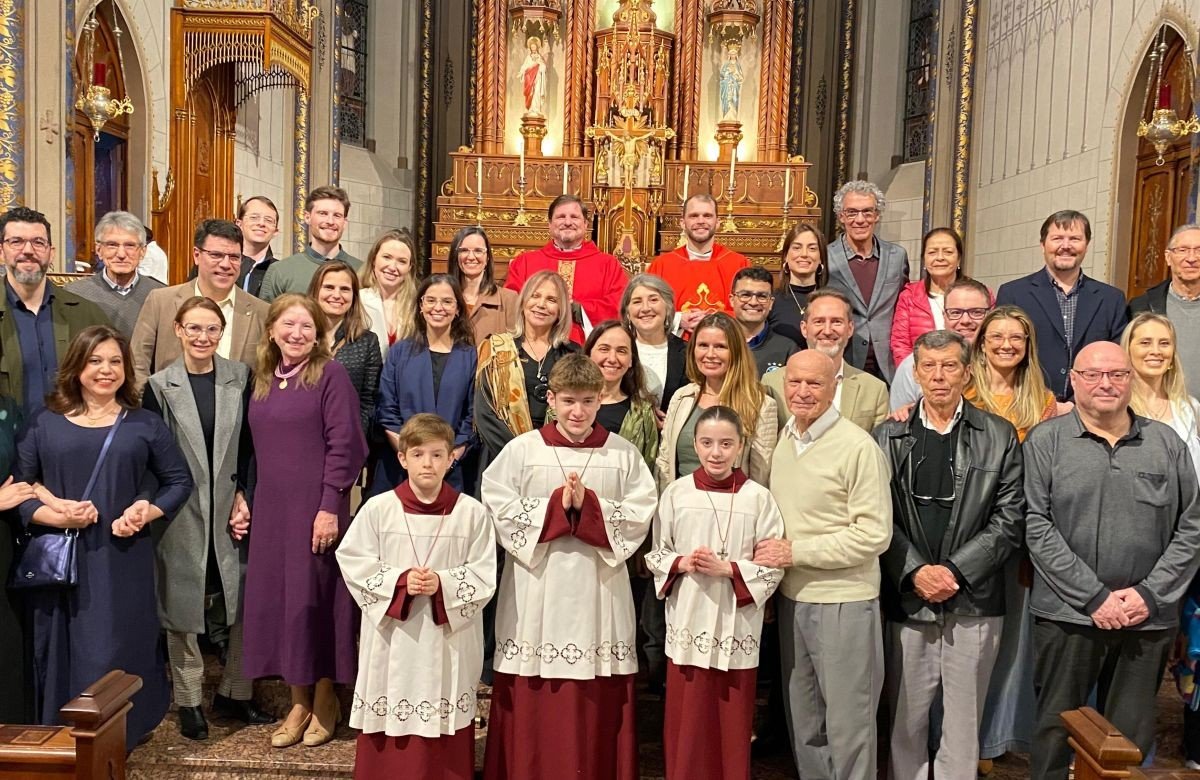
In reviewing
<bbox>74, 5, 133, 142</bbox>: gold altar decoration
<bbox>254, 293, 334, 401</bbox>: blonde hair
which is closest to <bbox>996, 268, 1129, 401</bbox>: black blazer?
<bbox>254, 293, 334, 401</bbox>: blonde hair

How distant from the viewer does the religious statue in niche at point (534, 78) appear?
36.4ft

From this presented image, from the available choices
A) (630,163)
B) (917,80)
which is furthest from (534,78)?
(917,80)

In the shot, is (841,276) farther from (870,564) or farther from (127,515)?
(127,515)

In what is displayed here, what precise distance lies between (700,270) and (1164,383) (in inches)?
80.0

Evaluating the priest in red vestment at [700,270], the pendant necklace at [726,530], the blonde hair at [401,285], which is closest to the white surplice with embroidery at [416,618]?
the pendant necklace at [726,530]

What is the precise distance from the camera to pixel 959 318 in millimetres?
3820

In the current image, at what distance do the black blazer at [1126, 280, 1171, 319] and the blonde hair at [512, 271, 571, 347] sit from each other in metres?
2.18

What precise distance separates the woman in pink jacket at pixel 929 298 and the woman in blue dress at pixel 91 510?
2799 mm

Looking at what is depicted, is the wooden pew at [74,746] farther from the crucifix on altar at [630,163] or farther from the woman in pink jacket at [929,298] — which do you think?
the crucifix on altar at [630,163]

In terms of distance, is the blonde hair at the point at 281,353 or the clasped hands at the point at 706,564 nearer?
the clasped hands at the point at 706,564

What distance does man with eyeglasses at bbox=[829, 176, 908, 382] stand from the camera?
14.8ft

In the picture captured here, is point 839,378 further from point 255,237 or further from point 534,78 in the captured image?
point 534,78

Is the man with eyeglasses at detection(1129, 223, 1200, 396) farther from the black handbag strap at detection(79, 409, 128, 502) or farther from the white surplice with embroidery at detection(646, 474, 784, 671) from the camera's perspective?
the black handbag strap at detection(79, 409, 128, 502)

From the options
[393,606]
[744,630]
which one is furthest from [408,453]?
[744,630]
